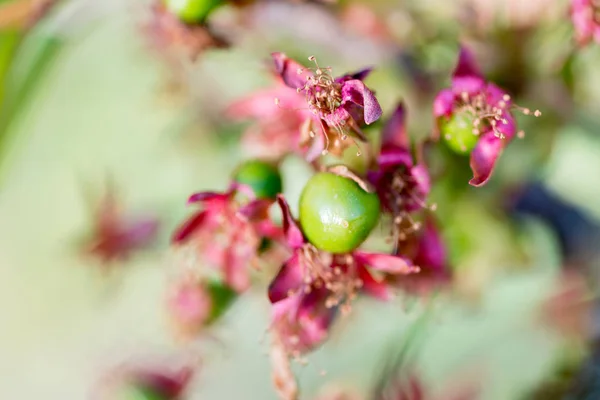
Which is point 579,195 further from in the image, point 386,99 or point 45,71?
point 45,71

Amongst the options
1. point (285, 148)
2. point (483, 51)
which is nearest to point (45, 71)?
→ point (285, 148)

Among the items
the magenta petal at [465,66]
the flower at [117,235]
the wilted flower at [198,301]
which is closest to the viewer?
the magenta petal at [465,66]

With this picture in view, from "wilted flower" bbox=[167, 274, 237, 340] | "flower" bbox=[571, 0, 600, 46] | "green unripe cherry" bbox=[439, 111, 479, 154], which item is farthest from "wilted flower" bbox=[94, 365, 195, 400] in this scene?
"flower" bbox=[571, 0, 600, 46]

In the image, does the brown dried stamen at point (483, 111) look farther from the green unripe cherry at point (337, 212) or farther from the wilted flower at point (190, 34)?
the wilted flower at point (190, 34)

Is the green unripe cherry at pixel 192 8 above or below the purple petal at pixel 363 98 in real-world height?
above

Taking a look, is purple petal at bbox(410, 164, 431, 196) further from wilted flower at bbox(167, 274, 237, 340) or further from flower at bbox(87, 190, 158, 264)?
flower at bbox(87, 190, 158, 264)

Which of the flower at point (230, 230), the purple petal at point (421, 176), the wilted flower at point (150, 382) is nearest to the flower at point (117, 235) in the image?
the wilted flower at point (150, 382)
